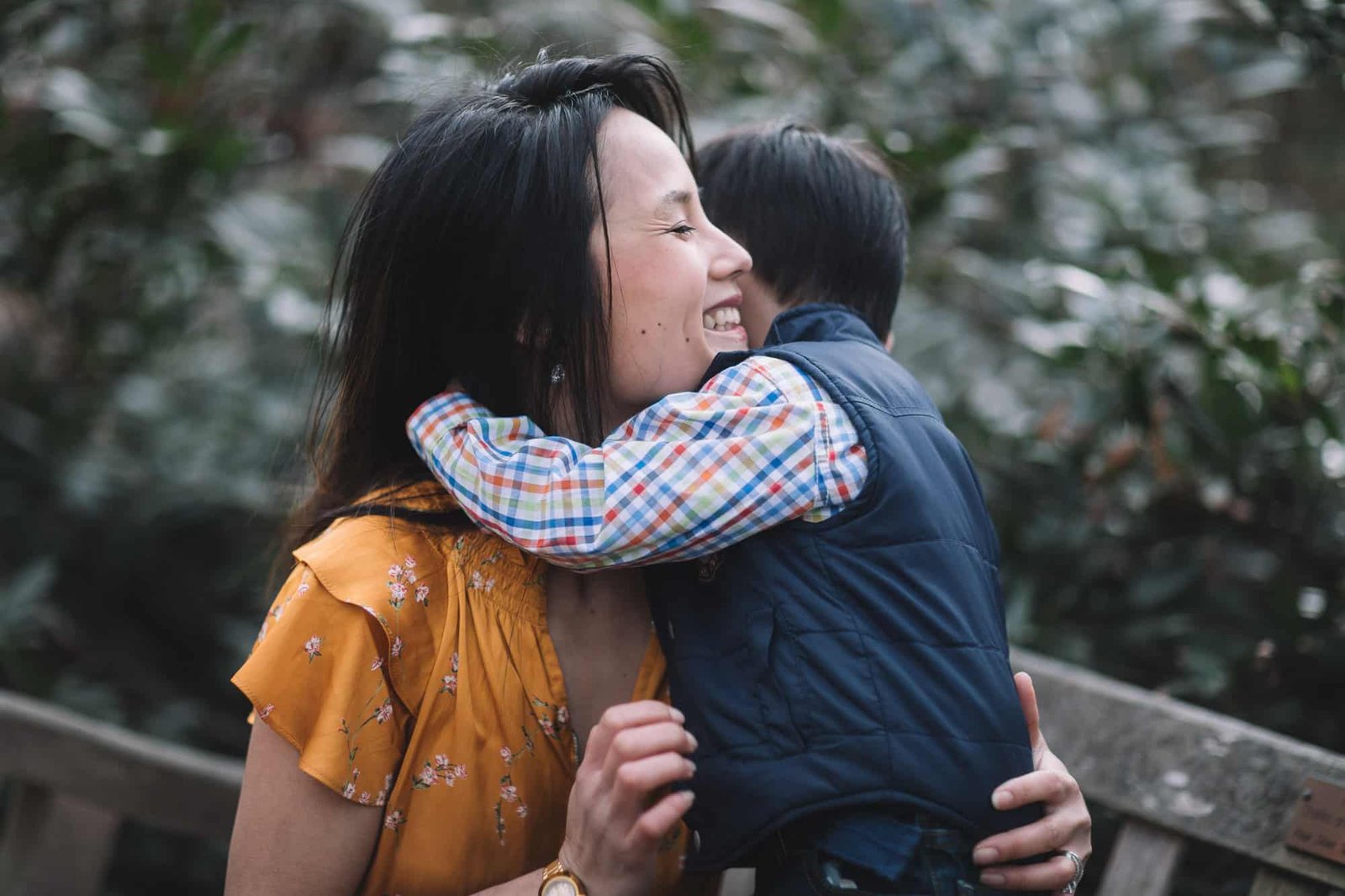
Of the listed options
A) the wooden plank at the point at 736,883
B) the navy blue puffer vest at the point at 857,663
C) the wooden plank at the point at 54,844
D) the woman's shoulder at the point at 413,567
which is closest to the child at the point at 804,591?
the navy blue puffer vest at the point at 857,663

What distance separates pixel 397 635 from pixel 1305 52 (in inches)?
68.2

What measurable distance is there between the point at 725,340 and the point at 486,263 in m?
0.31

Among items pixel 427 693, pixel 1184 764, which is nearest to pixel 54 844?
pixel 427 693

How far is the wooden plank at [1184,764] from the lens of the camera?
54.8 inches

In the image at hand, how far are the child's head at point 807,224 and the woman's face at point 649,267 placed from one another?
10.6 inches

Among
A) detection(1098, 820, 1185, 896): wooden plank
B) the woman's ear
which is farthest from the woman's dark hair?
detection(1098, 820, 1185, 896): wooden plank

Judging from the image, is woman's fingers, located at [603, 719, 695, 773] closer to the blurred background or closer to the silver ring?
the silver ring

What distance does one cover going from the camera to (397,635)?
4.38 ft

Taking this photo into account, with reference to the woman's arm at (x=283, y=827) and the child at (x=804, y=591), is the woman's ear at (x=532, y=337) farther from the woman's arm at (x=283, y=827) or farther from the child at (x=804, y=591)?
the woman's arm at (x=283, y=827)

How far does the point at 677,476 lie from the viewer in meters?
1.22

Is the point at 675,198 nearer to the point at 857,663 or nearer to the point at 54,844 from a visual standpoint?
the point at 857,663

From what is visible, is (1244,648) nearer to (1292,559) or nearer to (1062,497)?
(1292,559)

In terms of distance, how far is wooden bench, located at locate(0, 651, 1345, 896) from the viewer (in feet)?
4.62

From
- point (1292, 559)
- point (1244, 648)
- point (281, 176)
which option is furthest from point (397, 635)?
point (281, 176)
